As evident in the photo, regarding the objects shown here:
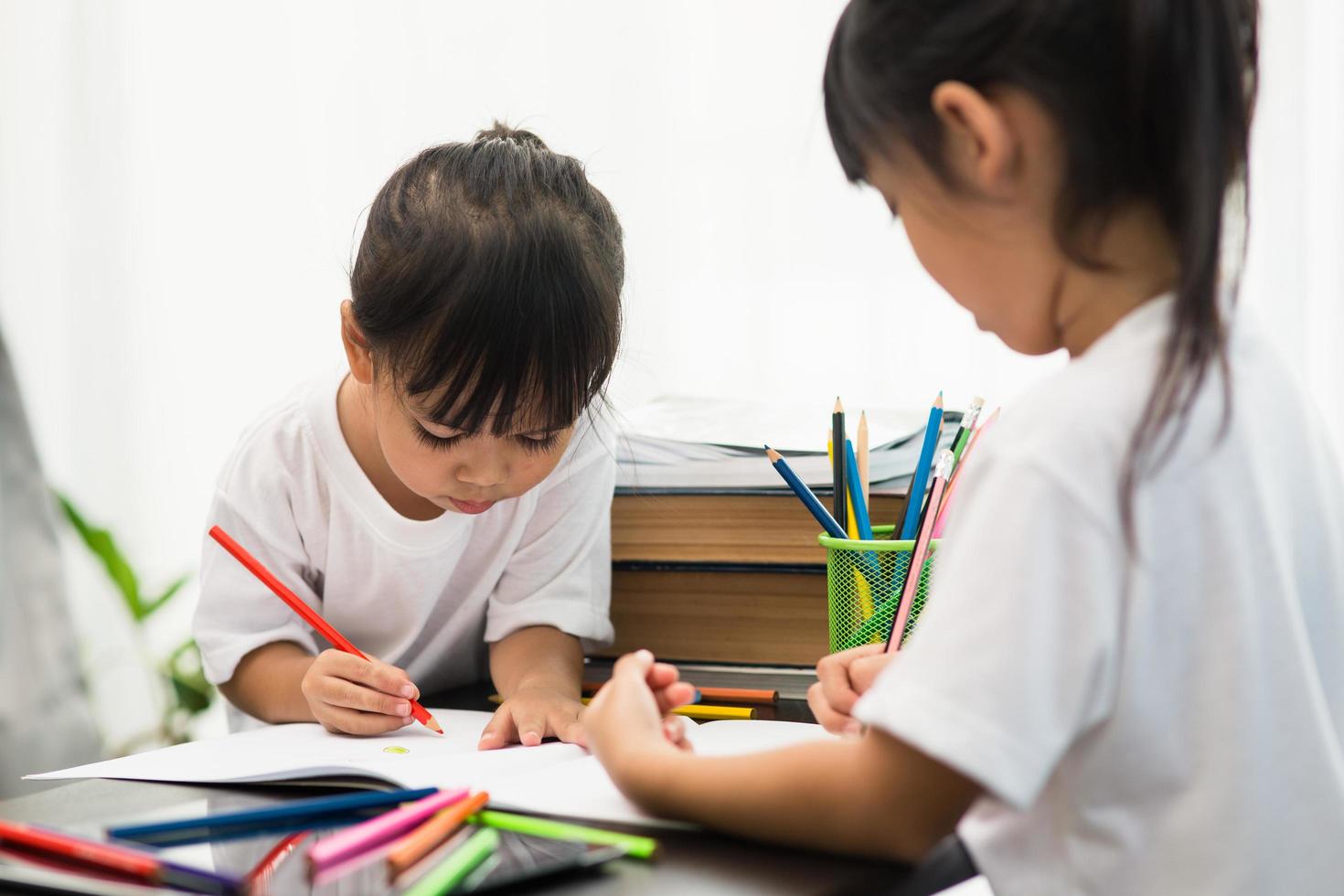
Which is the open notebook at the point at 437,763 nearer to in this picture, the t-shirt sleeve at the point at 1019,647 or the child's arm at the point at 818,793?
the child's arm at the point at 818,793

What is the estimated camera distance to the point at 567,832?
41cm

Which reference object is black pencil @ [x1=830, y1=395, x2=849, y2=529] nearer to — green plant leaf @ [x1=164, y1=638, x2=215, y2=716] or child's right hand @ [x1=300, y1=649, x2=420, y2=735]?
child's right hand @ [x1=300, y1=649, x2=420, y2=735]

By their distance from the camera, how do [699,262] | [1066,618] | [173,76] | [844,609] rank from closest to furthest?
1. [1066,618]
2. [844,609]
3. [699,262]
4. [173,76]

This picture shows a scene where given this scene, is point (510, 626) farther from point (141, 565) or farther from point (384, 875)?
point (141, 565)

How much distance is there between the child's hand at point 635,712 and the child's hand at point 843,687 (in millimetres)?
85

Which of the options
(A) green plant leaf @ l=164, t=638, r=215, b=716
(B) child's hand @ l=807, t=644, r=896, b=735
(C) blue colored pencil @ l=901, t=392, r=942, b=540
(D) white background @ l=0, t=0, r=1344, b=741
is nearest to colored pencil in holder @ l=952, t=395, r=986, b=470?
(C) blue colored pencil @ l=901, t=392, r=942, b=540

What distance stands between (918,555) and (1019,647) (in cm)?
26

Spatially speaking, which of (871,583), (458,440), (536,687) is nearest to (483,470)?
(458,440)

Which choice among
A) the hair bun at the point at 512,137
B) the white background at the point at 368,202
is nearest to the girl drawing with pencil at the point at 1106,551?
the hair bun at the point at 512,137

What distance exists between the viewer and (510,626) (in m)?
0.83

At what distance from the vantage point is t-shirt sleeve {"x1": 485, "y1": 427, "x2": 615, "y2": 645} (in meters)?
0.81

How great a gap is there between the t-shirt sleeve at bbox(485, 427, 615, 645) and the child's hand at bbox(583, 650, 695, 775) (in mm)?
325

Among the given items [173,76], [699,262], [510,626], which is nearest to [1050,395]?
[510,626]

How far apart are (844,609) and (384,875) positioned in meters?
0.36
